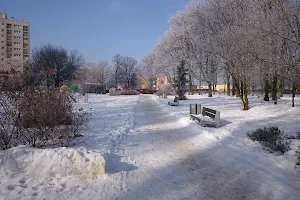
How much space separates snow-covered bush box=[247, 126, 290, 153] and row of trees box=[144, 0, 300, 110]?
370 cm

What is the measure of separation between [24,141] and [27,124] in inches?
35.9

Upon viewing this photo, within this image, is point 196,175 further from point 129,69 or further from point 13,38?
point 13,38

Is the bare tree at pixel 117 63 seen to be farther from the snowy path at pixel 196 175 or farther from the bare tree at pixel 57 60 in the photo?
the snowy path at pixel 196 175

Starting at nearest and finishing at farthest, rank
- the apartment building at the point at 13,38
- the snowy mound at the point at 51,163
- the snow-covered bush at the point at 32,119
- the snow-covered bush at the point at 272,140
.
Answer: the snowy mound at the point at 51,163 → the snow-covered bush at the point at 272,140 → the snow-covered bush at the point at 32,119 → the apartment building at the point at 13,38

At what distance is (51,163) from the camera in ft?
16.3

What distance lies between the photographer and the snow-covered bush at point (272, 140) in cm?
643

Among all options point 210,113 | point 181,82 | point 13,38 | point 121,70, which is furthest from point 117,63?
point 210,113

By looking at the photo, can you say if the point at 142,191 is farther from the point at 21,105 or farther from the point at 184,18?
the point at 184,18

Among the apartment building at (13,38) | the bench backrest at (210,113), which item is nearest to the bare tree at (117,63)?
the apartment building at (13,38)

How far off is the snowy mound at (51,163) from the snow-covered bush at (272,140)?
426 cm

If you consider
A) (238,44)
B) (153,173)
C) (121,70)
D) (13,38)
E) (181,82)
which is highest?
(13,38)

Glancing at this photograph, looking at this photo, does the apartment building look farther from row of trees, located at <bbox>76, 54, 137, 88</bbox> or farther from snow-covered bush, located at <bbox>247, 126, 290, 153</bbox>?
snow-covered bush, located at <bbox>247, 126, 290, 153</bbox>

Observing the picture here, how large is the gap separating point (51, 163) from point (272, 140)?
5639mm

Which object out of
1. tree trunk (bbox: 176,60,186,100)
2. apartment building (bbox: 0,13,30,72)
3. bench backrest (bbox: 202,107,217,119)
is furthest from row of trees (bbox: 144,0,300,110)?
apartment building (bbox: 0,13,30,72)
